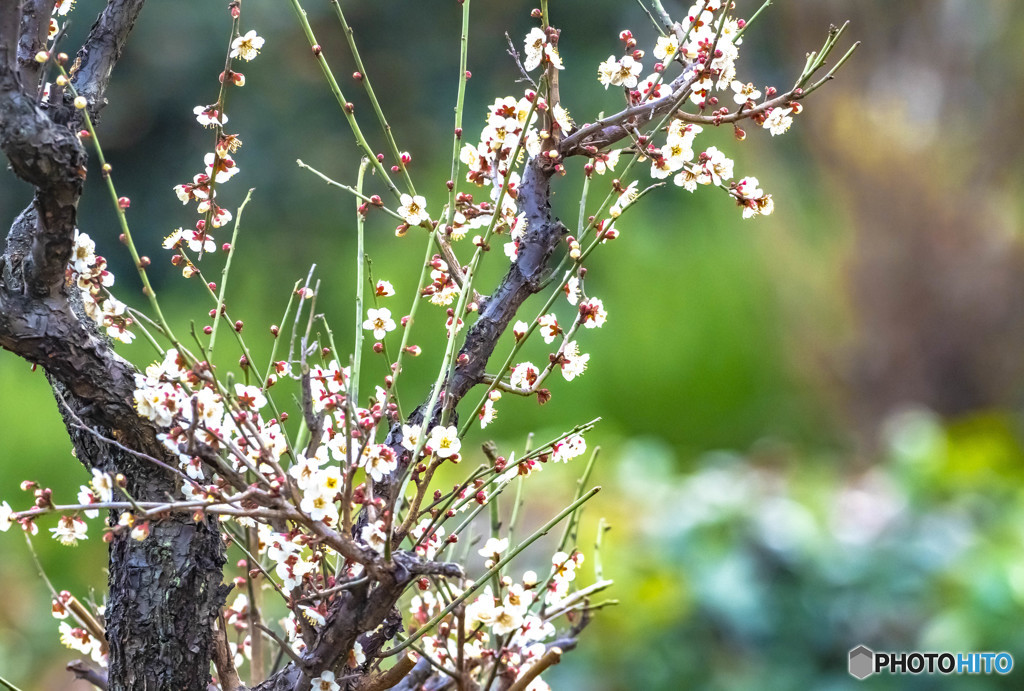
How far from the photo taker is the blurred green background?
209 cm

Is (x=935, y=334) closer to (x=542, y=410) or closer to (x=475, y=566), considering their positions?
(x=542, y=410)

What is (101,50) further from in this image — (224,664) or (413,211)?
(224,664)

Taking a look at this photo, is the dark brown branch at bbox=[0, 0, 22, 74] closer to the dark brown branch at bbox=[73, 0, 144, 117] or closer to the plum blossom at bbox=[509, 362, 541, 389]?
the dark brown branch at bbox=[73, 0, 144, 117]

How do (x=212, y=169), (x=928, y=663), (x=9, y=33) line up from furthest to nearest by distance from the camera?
(x=928, y=663) < (x=212, y=169) < (x=9, y=33)

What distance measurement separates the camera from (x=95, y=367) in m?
0.72

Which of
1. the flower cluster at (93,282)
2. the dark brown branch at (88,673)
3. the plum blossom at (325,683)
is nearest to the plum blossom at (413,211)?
the flower cluster at (93,282)

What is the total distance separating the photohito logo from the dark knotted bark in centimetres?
149

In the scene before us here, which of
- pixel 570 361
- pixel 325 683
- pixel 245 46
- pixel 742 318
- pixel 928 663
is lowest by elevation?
pixel 325 683

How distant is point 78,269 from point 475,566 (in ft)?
5.10

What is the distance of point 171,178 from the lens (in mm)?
5129

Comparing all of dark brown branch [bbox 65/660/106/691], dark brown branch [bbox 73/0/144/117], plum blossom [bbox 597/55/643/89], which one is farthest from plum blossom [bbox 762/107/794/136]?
dark brown branch [bbox 65/660/106/691]

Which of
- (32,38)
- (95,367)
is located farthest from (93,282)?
(32,38)

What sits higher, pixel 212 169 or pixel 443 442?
pixel 212 169

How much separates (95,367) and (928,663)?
5.53 feet
